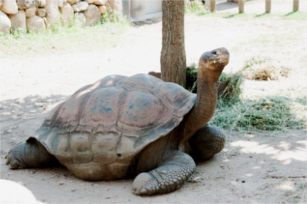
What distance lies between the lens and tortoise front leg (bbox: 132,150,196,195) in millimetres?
2820

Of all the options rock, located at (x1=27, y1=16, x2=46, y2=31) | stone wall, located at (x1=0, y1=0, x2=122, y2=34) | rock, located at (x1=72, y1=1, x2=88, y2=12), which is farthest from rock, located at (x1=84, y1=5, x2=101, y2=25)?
rock, located at (x1=27, y1=16, x2=46, y2=31)

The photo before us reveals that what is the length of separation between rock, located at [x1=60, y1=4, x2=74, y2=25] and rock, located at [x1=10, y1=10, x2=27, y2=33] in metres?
1.33

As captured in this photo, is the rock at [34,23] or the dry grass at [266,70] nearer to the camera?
the dry grass at [266,70]

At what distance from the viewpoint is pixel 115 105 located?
123 inches

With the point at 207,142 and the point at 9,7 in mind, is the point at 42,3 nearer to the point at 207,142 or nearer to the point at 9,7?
the point at 9,7

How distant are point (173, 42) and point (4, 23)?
5227 mm

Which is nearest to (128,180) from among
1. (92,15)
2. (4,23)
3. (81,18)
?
(4,23)

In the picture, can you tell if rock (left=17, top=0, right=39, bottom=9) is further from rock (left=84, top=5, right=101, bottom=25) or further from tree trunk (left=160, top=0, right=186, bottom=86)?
tree trunk (left=160, top=0, right=186, bottom=86)

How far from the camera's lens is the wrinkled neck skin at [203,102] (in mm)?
2891

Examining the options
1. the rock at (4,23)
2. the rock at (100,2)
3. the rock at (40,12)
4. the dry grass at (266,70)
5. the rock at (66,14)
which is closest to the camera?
the dry grass at (266,70)

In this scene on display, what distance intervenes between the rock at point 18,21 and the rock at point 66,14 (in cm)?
133

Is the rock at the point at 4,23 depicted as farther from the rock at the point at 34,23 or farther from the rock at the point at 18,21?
the rock at the point at 34,23

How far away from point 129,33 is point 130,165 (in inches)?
319

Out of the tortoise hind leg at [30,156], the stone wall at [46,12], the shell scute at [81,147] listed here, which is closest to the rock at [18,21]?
the stone wall at [46,12]
